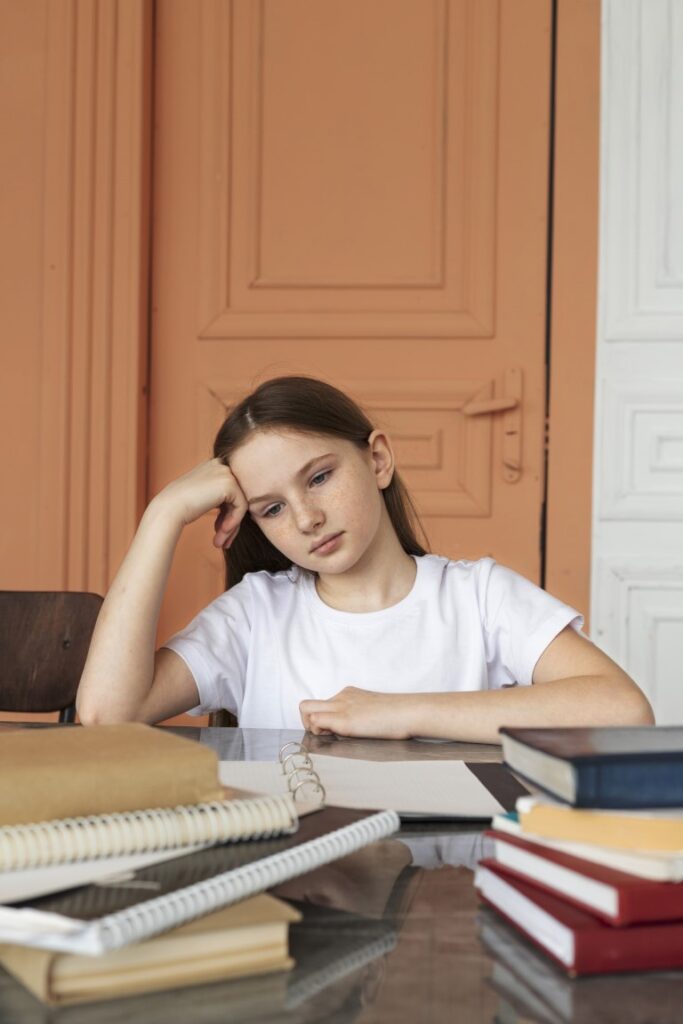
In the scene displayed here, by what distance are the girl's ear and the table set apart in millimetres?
1016

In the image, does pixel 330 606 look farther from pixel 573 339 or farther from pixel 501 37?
pixel 501 37

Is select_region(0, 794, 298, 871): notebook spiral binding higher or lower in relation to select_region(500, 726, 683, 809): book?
lower

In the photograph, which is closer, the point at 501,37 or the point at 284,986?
the point at 284,986

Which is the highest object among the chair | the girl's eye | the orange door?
the orange door

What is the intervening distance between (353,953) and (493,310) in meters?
2.19

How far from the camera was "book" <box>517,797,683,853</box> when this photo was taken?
0.54 meters

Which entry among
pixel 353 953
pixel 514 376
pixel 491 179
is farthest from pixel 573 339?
pixel 353 953

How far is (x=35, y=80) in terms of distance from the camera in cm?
267

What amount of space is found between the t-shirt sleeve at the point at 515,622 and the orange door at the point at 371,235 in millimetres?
987

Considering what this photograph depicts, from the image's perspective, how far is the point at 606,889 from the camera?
0.52 m

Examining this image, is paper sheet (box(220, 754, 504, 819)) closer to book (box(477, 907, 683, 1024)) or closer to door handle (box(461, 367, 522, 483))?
book (box(477, 907, 683, 1024))

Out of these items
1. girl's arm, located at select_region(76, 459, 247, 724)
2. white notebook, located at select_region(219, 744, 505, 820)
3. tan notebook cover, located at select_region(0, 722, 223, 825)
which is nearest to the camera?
tan notebook cover, located at select_region(0, 722, 223, 825)

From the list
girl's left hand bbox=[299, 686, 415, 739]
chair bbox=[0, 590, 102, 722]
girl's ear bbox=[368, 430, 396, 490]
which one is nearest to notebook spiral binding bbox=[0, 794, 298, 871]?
girl's left hand bbox=[299, 686, 415, 739]

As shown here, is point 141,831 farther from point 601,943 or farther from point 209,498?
point 209,498
